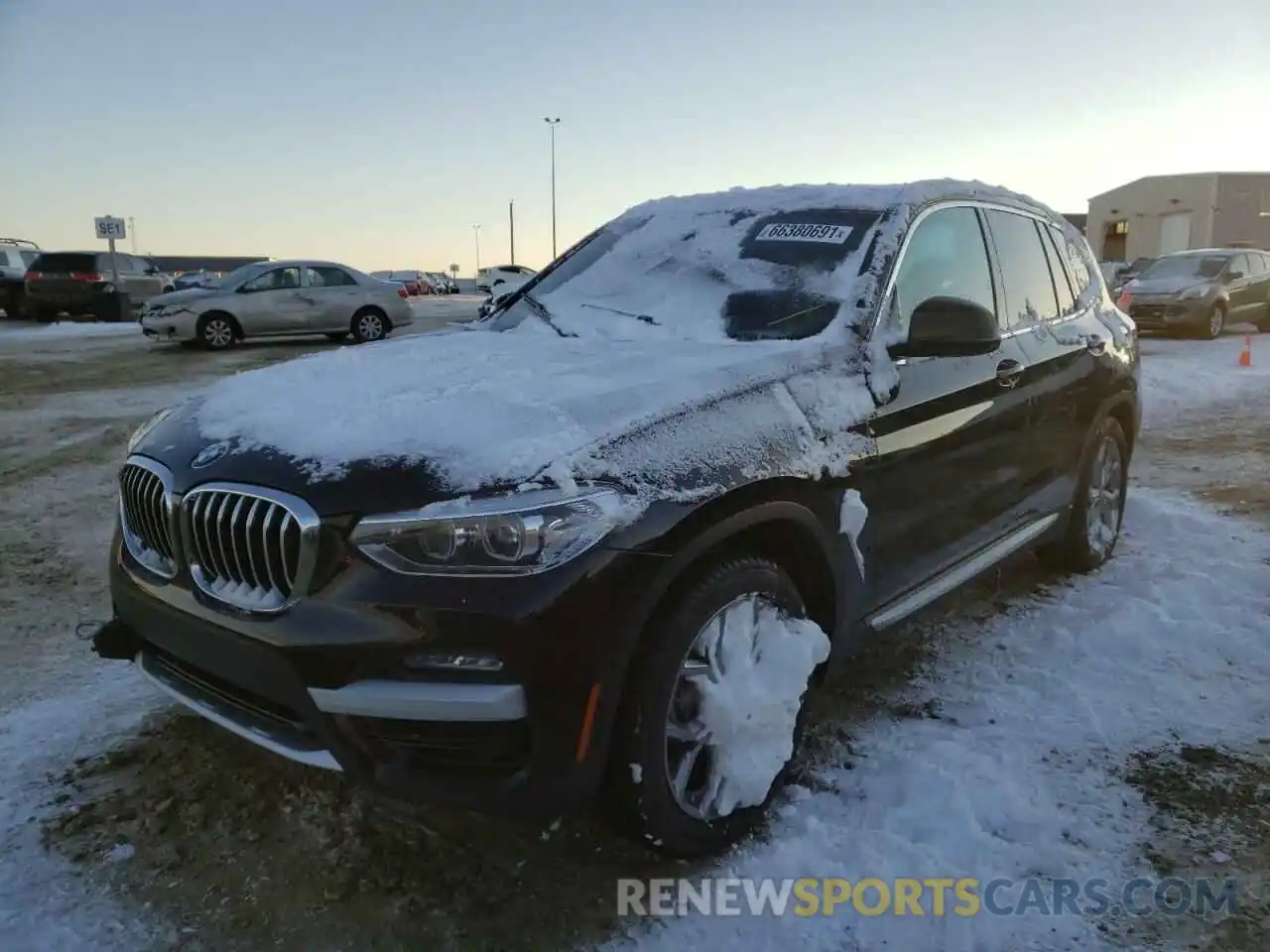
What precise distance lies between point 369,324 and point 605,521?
16.4 m

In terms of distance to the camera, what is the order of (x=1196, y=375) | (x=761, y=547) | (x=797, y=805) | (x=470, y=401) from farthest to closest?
(x=1196, y=375)
(x=797, y=805)
(x=761, y=547)
(x=470, y=401)

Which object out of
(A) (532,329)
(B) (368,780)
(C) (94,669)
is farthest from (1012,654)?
(C) (94,669)

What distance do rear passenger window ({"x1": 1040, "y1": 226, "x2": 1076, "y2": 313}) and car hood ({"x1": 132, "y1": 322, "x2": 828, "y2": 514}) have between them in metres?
2.09

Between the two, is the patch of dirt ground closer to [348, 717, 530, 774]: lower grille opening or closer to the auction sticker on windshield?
[348, 717, 530, 774]: lower grille opening

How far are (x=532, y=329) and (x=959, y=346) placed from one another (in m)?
1.58

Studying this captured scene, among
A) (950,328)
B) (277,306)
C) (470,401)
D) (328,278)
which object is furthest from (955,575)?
(328,278)

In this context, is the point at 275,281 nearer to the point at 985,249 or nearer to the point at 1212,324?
the point at 985,249

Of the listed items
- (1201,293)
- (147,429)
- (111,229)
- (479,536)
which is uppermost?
(111,229)

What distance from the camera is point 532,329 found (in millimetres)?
3670

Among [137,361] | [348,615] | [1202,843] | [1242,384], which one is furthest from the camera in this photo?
[137,361]

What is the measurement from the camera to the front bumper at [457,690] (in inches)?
78.9

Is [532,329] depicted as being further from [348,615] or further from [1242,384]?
[1242,384]

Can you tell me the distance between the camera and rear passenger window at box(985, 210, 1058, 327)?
12.8ft

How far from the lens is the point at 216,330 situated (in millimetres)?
16078
